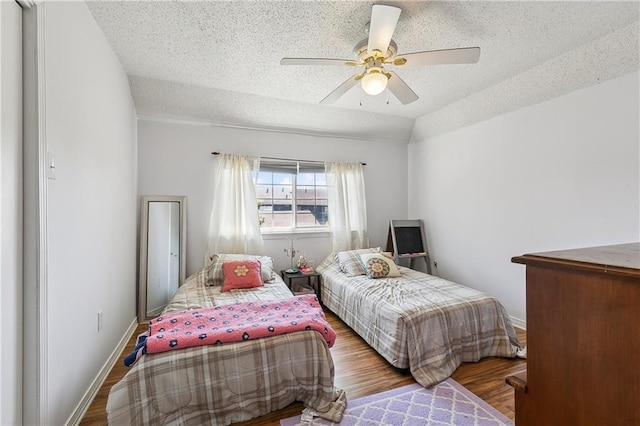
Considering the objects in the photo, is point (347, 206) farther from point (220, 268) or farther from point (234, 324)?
point (234, 324)

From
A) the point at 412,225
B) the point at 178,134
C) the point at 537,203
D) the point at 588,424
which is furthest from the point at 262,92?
the point at 588,424

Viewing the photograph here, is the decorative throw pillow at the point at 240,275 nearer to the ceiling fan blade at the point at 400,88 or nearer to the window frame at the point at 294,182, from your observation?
the window frame at the point at 294,182

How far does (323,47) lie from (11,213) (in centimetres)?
216

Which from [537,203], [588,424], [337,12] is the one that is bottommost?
[588,424]

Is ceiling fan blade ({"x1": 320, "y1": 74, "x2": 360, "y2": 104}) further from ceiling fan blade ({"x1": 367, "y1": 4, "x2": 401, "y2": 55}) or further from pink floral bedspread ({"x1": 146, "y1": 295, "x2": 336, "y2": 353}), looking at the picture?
pink floral bedspread ({"x1": 146, "y1": 295, "x2": 336, "y2": 353})

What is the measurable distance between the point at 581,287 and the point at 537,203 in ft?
9.21

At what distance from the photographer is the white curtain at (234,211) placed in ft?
11.5

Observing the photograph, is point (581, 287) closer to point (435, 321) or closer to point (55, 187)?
point (435, 321)

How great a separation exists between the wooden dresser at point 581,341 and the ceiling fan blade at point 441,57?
150cm

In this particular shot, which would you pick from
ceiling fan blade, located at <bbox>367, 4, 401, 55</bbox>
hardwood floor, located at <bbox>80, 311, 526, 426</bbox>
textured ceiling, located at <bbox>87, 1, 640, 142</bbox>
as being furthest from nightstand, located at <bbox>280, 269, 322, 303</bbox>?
ceiling fan blade, located at <bbox>367, 4, 401, 55</bbox>

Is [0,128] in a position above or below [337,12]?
below

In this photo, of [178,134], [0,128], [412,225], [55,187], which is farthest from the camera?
[412,225]

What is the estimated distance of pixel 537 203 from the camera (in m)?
2.86

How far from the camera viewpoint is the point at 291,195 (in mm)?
3998
